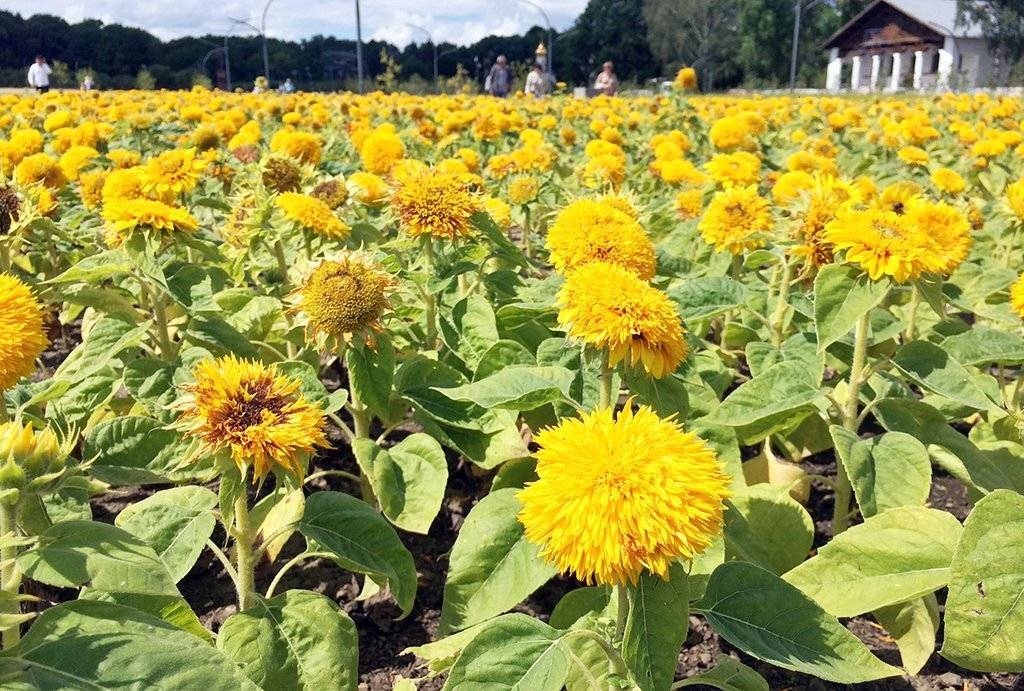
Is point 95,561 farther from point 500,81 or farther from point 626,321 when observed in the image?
point 500,81

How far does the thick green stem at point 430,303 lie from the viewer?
303 centimetres

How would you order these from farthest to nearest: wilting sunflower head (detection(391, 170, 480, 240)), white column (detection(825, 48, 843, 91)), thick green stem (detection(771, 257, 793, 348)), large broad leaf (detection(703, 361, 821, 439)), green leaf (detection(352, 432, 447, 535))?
white column (detection(825, 48, 843, 91)), thick green stem (detection(771, 257, 793, 348)), wilting sunflower head (detection(391, 170, 480, 240)), green leaf (detection(352, 432, 447, 535)), large broad leaf (detection(703, 361, 821, 439))

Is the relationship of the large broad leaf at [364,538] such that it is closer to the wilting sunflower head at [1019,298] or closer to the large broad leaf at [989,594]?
the large broad leaf at [989,594]

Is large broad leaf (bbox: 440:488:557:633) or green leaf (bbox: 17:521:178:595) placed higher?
green leaf (bbox: 17:521:178:595)

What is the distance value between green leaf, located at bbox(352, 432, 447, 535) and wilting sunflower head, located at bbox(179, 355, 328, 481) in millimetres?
580

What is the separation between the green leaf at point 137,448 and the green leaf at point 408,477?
52 centimetres

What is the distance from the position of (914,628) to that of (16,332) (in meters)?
2.38

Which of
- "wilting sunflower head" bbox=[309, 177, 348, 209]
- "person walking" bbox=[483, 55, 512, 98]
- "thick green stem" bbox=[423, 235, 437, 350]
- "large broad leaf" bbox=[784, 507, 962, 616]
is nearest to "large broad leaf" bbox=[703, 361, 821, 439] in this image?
"large broad leaf" bbox=[784, 507, 962, 616]

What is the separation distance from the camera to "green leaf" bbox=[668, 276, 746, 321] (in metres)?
2.55

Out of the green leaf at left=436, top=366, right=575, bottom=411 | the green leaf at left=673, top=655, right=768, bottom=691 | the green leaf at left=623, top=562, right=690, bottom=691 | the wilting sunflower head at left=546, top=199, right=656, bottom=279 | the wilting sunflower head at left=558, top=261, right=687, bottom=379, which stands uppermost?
the wilting sunflower head at left=546, top=199, right=656, bottom=279

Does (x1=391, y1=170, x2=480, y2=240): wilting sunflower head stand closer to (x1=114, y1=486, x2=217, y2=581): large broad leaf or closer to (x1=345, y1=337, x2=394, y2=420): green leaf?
(x1=345, y1=337, x2=394, y2=420): green leaf

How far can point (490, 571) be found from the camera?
1.94m

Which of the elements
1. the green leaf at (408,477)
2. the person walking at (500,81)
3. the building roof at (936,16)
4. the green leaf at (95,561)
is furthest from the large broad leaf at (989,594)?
the building roof at (936,16)

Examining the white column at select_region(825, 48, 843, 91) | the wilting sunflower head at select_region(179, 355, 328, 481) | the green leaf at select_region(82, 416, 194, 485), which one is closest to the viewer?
the wilting sunflower head at select_region(179, 355, 328, 481)
